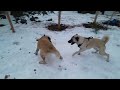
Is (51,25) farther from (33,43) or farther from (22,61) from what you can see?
(22,61)

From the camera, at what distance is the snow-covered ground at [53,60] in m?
4.80

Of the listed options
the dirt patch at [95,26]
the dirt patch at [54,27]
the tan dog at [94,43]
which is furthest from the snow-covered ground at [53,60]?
the dirt patch at [95,26]

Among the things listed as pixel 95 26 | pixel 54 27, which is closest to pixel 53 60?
pixel 54 27

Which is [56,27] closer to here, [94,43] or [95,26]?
[95,26]

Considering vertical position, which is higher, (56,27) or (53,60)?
(56,27)

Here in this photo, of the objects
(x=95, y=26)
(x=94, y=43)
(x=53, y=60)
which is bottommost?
(x=53, y=60)

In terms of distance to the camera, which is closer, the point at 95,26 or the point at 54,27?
the point at 54,27

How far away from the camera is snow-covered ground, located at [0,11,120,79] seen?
4.80m

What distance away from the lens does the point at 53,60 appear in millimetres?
5531

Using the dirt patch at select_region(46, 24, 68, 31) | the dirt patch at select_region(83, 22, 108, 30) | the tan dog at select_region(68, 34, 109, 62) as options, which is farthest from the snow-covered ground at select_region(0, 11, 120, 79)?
the dirt patch at select_region(83, 22, 108, 30)

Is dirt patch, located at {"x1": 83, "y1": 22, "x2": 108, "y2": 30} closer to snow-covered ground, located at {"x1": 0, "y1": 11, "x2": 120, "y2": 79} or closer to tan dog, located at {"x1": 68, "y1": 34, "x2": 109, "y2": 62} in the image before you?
snow-covered ground, located at {"x1": 0, "y1": 11, "x2": 120, "y2": 79}
